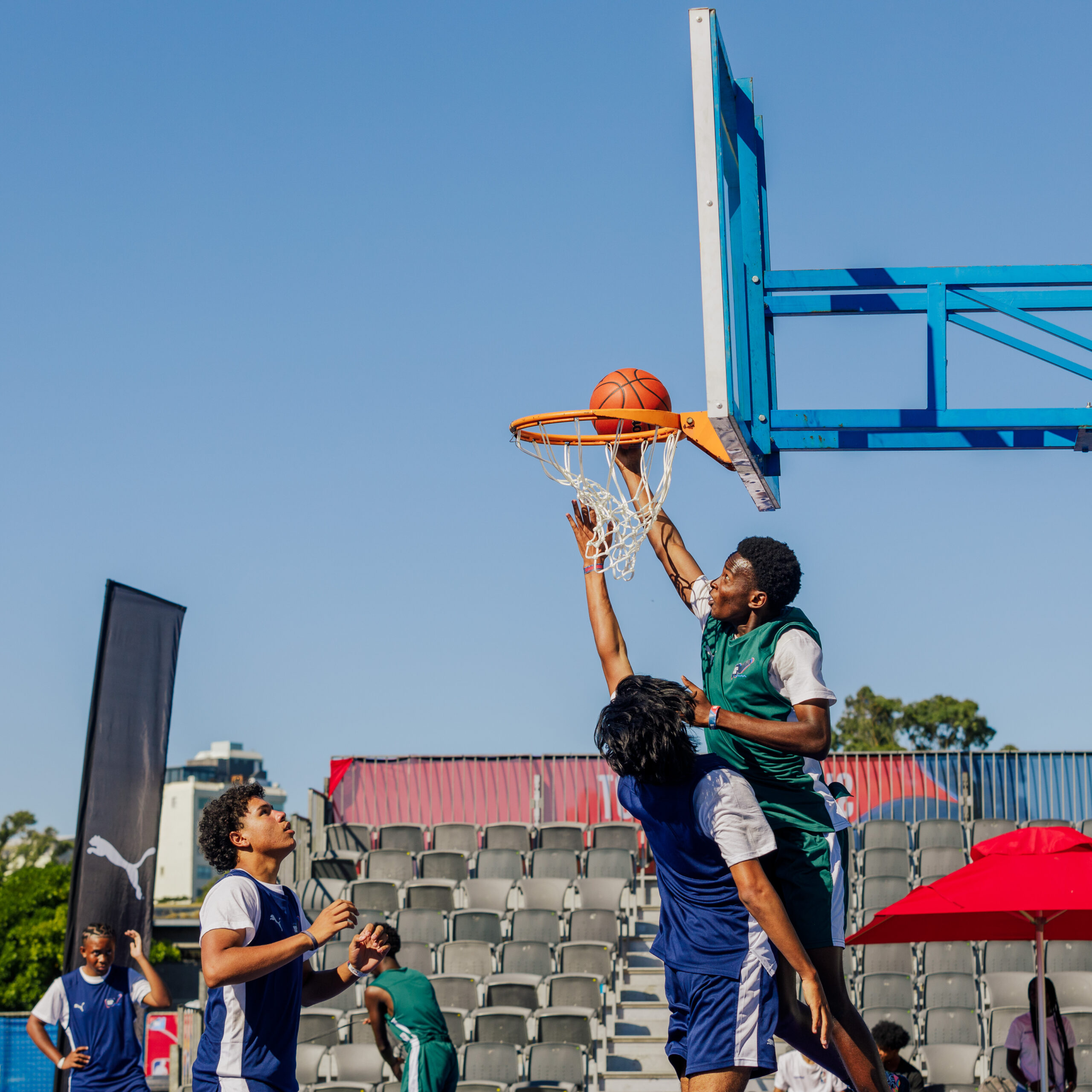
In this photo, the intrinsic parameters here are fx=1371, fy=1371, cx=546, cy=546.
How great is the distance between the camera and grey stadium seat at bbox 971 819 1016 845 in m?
13.8

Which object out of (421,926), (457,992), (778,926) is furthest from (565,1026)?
(778,926)

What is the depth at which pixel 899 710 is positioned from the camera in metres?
45.5

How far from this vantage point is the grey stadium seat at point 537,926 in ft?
42.2

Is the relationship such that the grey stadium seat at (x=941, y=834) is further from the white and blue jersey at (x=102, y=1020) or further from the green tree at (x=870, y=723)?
the green tree at (x=870, y=723)

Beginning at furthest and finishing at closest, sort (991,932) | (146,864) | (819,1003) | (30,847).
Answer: (30,847) < (146,864) < (991,932) < (819,1003)

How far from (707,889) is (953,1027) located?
24.9 feet

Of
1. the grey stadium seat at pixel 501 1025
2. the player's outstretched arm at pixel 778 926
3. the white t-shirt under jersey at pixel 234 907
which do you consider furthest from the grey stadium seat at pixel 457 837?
the player's outstretched arm at pixel 778 926

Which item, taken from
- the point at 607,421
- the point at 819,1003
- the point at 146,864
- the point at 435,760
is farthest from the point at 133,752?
the point at 819,1003

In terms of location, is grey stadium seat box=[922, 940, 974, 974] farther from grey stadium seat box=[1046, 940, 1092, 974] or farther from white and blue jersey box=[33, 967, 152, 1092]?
white and blue jersey box=[33, 967, 152, 1092]

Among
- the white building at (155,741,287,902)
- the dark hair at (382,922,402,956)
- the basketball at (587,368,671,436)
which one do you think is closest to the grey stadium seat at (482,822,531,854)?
the dark hair at (382,922,402,956)

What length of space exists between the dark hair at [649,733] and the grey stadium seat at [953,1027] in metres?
7.83

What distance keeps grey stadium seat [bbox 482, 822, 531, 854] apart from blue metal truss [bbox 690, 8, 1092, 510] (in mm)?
9730

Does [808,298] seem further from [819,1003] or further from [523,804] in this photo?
[523,804]

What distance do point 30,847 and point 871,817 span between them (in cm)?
5603
